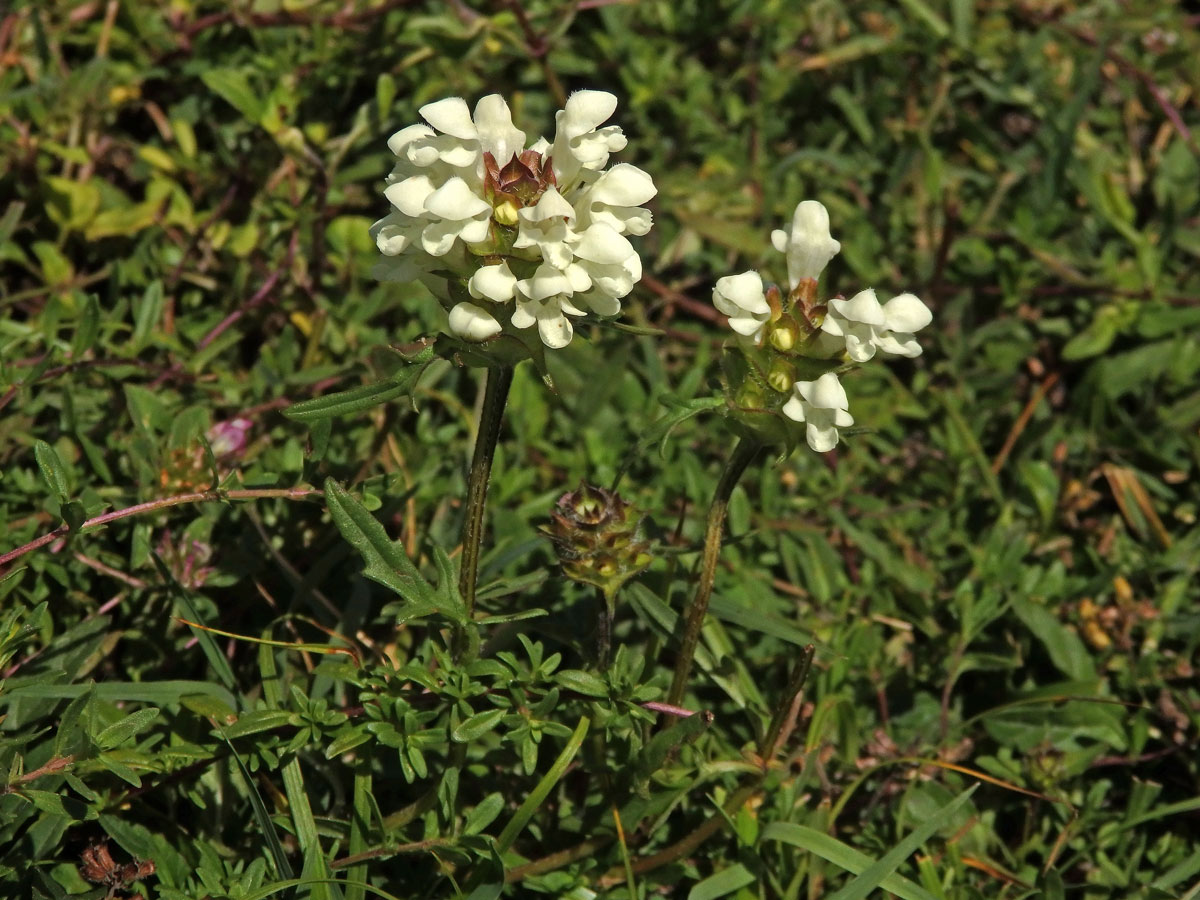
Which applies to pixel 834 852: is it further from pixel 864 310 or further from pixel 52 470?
pixel 52 470

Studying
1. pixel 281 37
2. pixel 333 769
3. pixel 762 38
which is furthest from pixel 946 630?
pixel 281 37

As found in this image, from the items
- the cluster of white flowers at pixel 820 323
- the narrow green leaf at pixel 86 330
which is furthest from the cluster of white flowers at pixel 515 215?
the narrow green leaf at pixel 86 330

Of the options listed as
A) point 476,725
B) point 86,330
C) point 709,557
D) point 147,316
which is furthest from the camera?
point 147,316

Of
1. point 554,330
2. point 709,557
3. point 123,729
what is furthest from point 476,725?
point 554,330

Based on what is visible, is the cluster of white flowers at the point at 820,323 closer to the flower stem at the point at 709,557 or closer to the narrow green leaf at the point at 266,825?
the flower stem at the point at 709,557

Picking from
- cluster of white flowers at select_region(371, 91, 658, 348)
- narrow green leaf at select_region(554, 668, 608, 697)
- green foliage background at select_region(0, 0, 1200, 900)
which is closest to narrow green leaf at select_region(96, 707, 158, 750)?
green foliage background at select_region(0, 0, 1200, 900)

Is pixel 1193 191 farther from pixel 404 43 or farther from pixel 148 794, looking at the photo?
pixel 148 794
